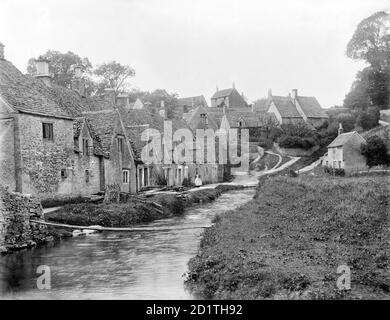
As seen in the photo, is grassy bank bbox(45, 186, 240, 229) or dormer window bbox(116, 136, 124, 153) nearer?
grassy bank bbox(45, 186, 240, 229)

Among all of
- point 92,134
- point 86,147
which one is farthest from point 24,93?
point 92,134

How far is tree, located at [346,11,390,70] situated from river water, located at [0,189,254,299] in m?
38.1

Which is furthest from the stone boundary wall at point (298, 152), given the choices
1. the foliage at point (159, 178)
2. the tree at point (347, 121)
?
the foliage at point (159, 178)

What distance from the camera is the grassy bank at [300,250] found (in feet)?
36.1

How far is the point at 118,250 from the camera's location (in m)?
19.8

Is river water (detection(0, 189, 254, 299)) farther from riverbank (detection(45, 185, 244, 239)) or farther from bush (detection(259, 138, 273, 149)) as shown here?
bush (detection(259, 138, 273, 149))

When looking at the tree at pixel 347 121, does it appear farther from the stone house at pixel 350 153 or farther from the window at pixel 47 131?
the window at pixel 47 131

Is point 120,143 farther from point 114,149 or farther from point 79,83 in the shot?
point 79,83

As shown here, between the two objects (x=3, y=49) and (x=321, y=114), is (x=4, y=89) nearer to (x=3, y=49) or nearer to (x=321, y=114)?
(x=3, y=49)

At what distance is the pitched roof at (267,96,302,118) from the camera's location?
79137mm

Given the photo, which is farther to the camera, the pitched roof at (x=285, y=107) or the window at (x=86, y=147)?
the pitched roof at (x=285, y=107)

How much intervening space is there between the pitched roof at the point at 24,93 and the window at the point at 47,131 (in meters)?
0.68

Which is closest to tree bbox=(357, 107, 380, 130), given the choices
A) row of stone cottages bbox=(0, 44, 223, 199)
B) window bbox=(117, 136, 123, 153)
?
row of stone cottages bbox=(0, 44, 223, 199)

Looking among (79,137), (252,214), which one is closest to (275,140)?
(79,137)
